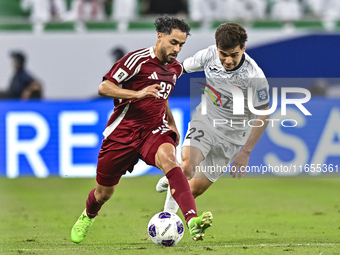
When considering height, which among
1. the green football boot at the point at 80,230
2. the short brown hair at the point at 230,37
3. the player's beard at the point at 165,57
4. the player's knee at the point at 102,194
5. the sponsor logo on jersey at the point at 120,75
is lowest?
the green football boot at the point at 80,230

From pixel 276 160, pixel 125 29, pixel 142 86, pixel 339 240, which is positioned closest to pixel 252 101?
pixel 142 86

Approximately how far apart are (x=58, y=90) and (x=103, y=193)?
21.2ft

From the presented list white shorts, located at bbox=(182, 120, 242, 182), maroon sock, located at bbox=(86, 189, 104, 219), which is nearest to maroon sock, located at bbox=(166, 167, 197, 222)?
white shorts, located at bbox=(182, 120, 242, 182)

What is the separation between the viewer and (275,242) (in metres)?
Result: 5.39

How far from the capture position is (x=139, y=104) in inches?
201

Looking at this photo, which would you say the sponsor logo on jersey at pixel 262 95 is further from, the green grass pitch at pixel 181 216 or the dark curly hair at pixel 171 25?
the green grass pitch at pixel 181 216

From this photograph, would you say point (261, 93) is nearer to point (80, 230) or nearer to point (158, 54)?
point (158, 54)

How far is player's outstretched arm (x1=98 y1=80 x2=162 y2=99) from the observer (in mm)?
4555

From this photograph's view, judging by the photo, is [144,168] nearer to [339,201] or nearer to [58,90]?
[58,90]

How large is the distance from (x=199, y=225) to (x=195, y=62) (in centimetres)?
213

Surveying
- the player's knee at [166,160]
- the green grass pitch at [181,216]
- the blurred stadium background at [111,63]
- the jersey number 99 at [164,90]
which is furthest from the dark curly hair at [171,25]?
the blurred stadium background at [111,63]

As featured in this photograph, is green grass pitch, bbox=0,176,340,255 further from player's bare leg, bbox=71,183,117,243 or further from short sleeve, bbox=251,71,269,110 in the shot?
short sleeve, bbox=251,71,269,110

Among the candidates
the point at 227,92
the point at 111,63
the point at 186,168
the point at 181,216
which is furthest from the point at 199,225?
the point at 111,63

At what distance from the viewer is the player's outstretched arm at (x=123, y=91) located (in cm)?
455
